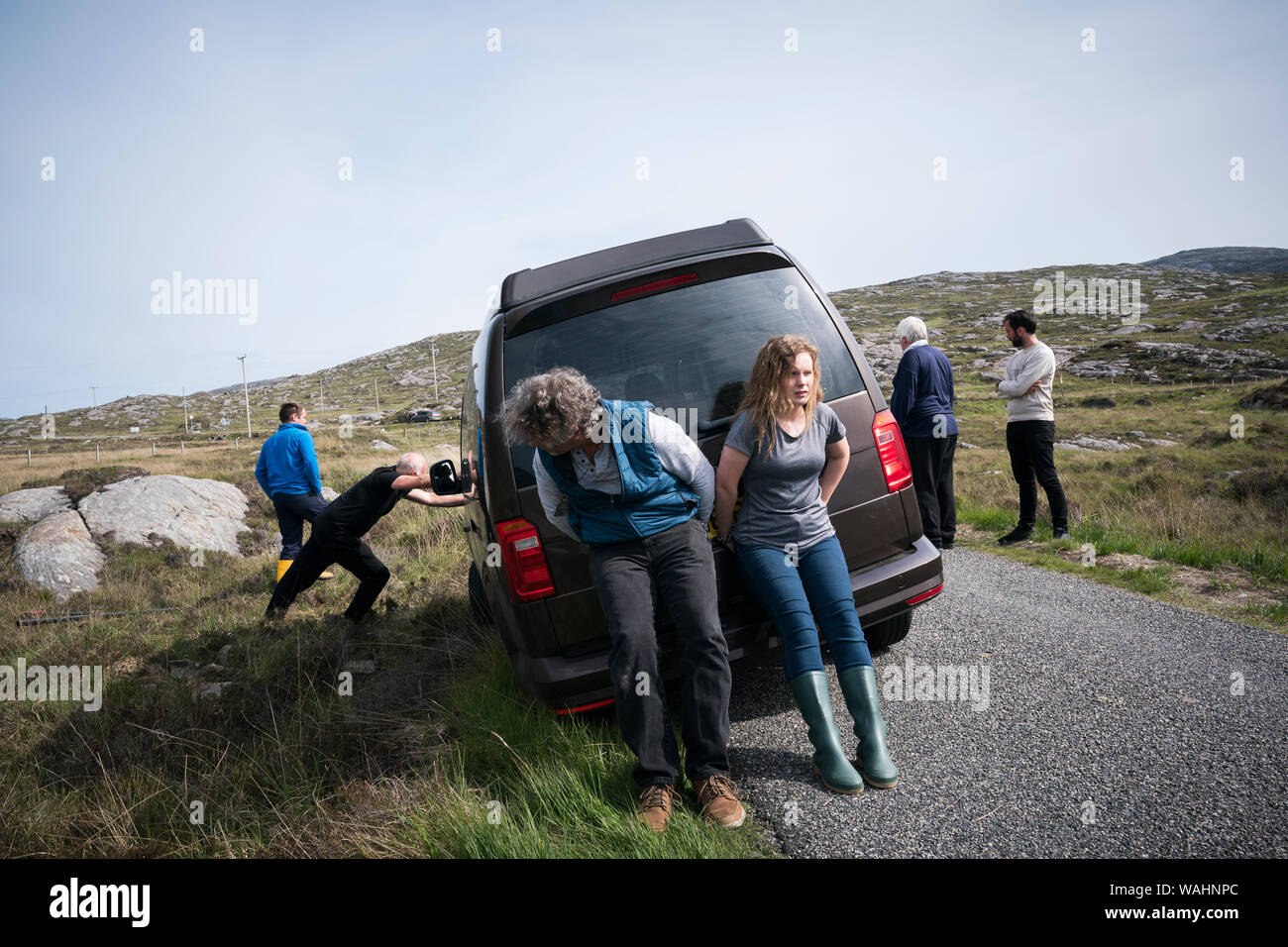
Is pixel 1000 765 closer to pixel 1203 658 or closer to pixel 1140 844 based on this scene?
pixel 1140 844

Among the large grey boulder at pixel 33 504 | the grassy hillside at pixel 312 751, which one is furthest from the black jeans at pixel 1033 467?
the large grey boulder at pixel 33 504

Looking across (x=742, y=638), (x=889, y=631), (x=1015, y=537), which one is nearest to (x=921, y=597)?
(x=889, y=631)

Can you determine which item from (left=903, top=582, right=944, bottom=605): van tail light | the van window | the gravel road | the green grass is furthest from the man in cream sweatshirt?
the green grass

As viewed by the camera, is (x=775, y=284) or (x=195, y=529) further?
(x=195, y=529)

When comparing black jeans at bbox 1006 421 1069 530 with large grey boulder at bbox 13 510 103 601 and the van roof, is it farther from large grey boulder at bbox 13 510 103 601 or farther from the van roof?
large grey boulder at bbox 13 510 103 601

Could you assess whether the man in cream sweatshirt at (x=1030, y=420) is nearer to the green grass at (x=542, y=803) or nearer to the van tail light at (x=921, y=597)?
the van tail light at (x=921, y=597)

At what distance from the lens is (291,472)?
755 cm

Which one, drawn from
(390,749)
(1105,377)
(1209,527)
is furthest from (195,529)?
(1105,377)

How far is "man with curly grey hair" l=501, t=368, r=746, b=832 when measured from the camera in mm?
2705

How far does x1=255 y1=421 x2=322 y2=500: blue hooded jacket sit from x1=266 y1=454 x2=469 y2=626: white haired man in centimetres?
156

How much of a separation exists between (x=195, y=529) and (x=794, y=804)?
11903 millimetres

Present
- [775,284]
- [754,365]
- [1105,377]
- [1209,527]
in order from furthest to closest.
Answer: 1. [1105,377]
2. [1209,527]
3. [775,284]
4. [754,365]

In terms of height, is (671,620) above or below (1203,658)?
above
